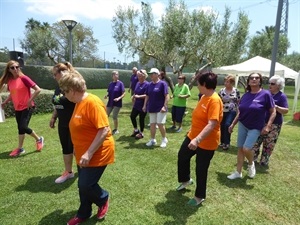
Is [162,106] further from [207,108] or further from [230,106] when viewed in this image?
[207,108]

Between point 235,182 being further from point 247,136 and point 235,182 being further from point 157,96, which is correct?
point 157,96

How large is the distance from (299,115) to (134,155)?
808 centimetres

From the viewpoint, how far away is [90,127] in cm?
266

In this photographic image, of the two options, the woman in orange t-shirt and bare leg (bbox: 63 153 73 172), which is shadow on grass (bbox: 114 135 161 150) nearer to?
bare leg (bbox: 63 153 73 172)

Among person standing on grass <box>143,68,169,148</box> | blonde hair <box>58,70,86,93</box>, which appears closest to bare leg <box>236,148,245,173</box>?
person standing on grass <box>143,68,169,148</box>

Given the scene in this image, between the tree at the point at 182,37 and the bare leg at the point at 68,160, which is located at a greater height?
the tree at the point at 182,37

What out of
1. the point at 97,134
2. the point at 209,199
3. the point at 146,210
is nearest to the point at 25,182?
the point at 146,210

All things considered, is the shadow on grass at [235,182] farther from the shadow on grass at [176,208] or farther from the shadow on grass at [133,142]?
the shadow on grass at [133,142]

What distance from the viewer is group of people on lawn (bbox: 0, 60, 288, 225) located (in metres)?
2.66

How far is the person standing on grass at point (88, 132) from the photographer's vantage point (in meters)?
2.59

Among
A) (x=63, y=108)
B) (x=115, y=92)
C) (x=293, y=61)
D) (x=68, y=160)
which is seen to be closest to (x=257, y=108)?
(x=63, y=108)

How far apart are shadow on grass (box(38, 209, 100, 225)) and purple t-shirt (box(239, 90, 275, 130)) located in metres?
2.67

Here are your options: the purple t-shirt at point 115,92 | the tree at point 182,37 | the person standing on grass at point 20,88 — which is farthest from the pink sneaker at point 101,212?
the tree at point 182,37

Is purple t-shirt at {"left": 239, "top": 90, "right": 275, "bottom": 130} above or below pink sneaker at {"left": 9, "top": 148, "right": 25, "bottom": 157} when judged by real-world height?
above
